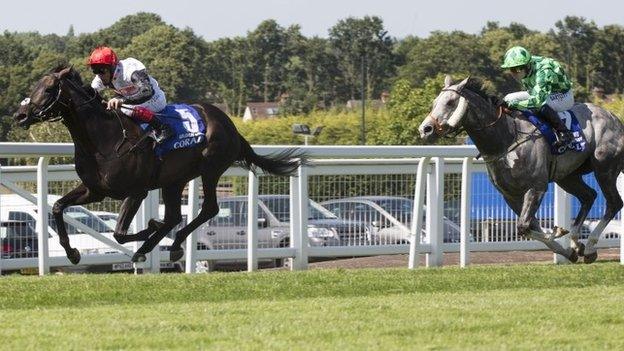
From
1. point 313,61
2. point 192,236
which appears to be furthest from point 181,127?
point 313,61

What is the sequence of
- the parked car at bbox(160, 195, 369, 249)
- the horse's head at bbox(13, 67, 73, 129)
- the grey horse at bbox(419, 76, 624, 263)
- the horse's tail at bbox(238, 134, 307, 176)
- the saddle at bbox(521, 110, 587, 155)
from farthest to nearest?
the parked car at bbox(160, 195, 369, 249)
the horse's tail at bbox(238, 134, 307, 176)
the saddle at bbox(521, 110, 587, 155)
the grey horse at bbox(419, 76, 624, 263)
the horse's head at bbox(13, 67, 73, 129)

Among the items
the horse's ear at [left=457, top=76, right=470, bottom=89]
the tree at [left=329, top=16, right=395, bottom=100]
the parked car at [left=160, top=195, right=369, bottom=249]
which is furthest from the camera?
the tree at [left=329, top=16, right=395, bottom=100]

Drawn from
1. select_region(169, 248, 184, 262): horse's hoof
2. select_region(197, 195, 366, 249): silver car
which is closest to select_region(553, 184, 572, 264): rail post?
select_region(197, 195, 366, 249): silver car

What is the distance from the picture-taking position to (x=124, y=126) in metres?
13.0

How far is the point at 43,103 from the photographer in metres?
12.5

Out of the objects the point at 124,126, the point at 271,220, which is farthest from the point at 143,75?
the point at 271,220

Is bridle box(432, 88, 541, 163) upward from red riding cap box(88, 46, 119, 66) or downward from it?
downward

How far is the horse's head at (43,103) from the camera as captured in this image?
41.0 ft

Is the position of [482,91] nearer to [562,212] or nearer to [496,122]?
[496,122]

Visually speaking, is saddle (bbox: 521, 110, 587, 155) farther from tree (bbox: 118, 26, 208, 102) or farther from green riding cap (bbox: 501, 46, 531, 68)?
tree (bbox: 118, 26, 208, 102)

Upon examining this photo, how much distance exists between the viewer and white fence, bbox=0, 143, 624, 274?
14.0 meters

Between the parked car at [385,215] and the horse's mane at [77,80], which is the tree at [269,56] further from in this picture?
the horse's mane at [77,80]

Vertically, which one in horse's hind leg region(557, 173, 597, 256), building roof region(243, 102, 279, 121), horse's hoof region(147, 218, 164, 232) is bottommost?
building roof region(243, 102, 279, 121)

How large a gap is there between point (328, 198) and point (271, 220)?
0.68 meters
